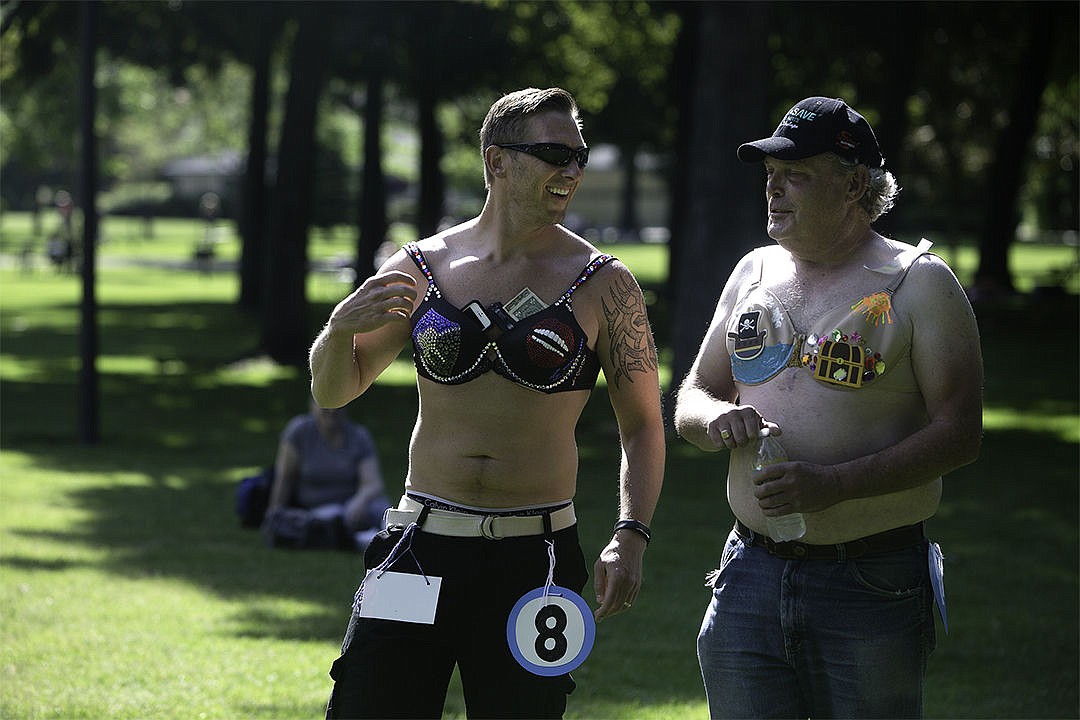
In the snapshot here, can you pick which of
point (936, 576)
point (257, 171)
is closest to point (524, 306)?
point (936, 576)

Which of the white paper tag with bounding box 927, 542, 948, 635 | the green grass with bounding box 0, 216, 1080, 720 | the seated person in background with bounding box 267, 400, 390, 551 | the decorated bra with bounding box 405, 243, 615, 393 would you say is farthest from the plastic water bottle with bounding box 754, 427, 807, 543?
the seated person in background with bounding box 267, 400, 390, 551

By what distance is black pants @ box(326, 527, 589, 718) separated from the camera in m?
3.95

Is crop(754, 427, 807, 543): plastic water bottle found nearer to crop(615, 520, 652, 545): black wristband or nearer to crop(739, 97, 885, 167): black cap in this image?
crop(615, 520, 652, 545): black wristband

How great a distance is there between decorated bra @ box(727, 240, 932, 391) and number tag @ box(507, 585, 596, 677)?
74 cm

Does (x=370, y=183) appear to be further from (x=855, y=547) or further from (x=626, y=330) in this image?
(x=855, y=547)

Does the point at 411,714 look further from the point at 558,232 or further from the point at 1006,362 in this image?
the point at 1006,362

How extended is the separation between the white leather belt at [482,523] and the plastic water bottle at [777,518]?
21.2 inches

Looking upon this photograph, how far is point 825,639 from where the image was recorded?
3787mm

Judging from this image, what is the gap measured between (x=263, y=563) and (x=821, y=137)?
7.06 m

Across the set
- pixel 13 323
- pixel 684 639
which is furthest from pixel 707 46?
pixel 13 323

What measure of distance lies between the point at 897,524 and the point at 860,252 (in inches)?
27.1

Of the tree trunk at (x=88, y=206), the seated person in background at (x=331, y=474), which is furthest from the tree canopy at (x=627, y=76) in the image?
the tree trunk at (x=88, y=206)

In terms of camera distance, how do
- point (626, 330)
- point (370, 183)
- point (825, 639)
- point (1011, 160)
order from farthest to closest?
point (1011, 160), point (370, 183), point (626, 330), point (825, 639)

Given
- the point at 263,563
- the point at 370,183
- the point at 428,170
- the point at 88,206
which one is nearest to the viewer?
the point at 263,563
